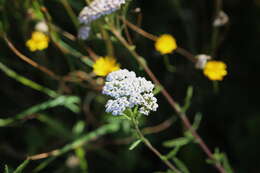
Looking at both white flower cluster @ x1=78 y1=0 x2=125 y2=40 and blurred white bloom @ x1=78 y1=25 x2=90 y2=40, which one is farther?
blurred white bloom @ x1=78 y1=25 x2=90 y2=40

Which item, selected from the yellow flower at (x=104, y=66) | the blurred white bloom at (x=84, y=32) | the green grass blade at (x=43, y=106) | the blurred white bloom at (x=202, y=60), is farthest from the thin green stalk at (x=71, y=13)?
the blurred white bloom at (x=202, y=60)

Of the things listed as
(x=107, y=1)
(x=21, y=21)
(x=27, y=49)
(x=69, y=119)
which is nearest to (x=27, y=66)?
(x=27, y=49)

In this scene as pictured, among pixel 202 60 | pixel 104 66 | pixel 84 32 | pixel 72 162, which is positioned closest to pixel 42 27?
pixel 84 32

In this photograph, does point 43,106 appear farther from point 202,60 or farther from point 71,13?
point 202,60

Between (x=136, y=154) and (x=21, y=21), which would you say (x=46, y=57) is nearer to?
(x=21, y=21)

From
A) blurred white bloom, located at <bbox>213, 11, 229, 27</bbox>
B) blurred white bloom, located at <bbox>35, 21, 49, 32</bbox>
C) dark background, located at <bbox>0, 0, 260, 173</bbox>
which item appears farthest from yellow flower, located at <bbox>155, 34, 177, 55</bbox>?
blurred white bloom, located at <bbox>35, 21, 49, 32</bbox>

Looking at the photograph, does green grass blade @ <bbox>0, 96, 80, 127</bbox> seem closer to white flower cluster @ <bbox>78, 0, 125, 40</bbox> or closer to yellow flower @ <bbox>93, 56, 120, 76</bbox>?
yellow flower @ <bbox>93, 56, 120, 76</bbox>

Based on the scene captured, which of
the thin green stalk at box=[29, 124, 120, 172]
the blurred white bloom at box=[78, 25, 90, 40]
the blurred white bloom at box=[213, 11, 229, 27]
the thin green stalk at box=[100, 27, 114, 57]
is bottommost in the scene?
the thin green stalk at box=[29, 124, 120, 172]
